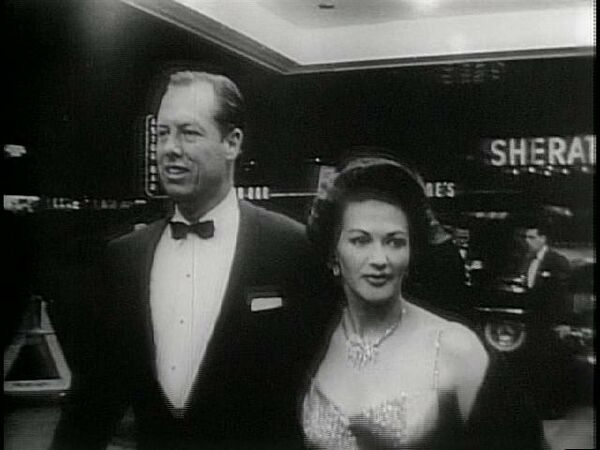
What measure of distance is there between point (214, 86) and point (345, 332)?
0.97 m

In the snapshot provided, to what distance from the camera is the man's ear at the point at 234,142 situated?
345 centimetres

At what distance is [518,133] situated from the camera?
126 inches

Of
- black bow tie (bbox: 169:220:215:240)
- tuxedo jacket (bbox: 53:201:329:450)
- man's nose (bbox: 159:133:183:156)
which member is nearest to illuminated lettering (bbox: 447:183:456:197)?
tuxedo jacket (bbox: 53:201:329:450)

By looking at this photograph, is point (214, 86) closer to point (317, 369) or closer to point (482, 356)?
point (317, 369)

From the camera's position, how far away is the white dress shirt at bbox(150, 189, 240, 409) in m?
3.47

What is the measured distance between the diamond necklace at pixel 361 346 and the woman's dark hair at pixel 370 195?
0.22 m

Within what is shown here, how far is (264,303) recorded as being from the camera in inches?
135

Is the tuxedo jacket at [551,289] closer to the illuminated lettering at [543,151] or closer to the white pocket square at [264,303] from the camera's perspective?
the illuminated lettering at [543,151]

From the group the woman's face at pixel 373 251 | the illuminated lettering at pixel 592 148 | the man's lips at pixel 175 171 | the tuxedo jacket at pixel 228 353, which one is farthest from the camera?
the man's lips at pixel 175 171

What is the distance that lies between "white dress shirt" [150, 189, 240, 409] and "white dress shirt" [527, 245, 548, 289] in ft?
3.29

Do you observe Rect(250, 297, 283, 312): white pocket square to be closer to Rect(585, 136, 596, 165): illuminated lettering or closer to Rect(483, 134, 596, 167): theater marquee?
Rect(483, 134, 596, 167): theater marquee

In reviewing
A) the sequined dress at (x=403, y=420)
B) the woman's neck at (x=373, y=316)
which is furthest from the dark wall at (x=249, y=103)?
the sequined dress at (x=403, y=420)

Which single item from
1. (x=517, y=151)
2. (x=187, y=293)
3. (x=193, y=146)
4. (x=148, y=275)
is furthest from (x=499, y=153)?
(x=148, y=275)

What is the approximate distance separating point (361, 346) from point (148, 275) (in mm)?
815
